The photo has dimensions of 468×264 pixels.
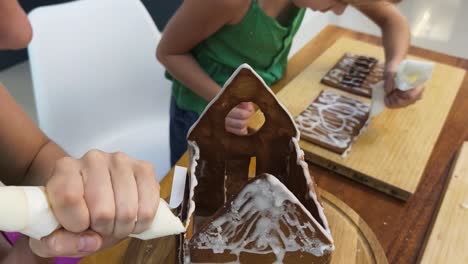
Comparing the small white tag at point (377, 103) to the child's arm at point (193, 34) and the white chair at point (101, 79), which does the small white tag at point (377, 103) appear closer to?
the child's arm at point (193, 34)

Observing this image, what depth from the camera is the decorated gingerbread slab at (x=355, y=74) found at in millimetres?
969

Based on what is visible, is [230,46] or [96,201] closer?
[96,201]

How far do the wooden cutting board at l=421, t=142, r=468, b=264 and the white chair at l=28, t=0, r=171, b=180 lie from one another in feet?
2.27

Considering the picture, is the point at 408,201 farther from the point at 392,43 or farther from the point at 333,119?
the point at 392,43

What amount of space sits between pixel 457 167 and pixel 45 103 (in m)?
0.83

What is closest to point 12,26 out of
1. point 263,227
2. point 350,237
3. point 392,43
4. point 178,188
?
point 178,188

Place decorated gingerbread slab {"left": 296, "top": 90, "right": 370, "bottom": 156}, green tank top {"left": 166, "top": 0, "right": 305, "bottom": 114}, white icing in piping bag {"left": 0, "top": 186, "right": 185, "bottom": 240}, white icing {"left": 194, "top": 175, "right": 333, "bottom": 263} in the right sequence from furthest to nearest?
1. green tank top {"left": 166, "top": 0, "right": 305, "bottom": 114}
2. decorated gingerbread slab {"left": 296, "top": 90, "right": 370, "bottom": 156}
3. white icing {"left": 194, "top": 175, "right": 333, "bottom": 263}
4. white icing in piping bag {"left": 0, "top": 186, "right": 185, "bottom": 240}

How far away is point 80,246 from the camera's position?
38 cm

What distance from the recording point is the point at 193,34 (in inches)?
35.0

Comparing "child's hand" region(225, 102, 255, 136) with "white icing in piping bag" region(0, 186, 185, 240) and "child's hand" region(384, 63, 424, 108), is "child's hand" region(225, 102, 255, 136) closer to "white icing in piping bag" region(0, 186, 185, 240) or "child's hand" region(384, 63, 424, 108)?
"child's hand" region(384, 63, 424, 108)

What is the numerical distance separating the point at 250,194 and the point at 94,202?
15 cm

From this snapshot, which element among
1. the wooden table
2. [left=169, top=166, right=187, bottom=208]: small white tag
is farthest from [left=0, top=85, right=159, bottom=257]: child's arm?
the wooden table

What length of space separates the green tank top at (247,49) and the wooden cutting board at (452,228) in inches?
17.0

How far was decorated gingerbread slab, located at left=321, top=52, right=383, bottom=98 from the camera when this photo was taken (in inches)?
38.2
